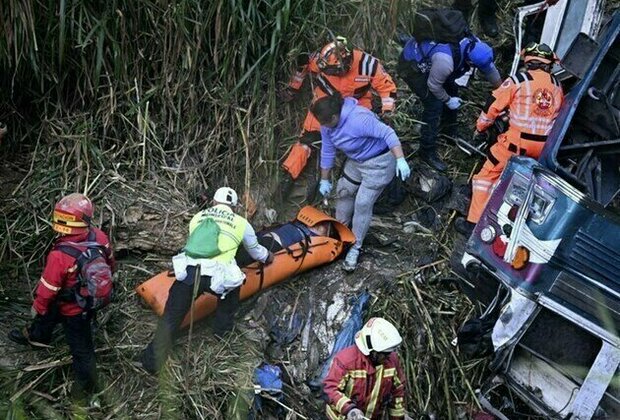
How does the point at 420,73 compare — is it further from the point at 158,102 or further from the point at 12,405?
the point at 12,405

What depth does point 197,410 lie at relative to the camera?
200 inches

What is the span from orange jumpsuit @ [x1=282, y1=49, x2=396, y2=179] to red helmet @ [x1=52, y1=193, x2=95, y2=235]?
2.01 meters

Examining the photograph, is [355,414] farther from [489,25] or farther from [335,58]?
[489,25]

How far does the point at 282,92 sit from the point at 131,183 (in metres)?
1.37

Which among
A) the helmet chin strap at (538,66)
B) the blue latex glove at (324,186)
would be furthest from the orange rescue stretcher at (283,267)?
the helmet chin strap at (538,66)

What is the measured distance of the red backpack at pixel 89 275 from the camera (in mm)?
4789

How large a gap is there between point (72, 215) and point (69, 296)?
481mm

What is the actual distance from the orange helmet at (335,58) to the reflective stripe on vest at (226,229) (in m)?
1.56

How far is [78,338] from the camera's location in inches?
197

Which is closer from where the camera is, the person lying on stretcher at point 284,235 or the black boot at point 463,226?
the person lying on stretcher at point 284,235

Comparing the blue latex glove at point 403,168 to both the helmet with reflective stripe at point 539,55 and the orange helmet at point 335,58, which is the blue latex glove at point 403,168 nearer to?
the orange helmet at point 335,58

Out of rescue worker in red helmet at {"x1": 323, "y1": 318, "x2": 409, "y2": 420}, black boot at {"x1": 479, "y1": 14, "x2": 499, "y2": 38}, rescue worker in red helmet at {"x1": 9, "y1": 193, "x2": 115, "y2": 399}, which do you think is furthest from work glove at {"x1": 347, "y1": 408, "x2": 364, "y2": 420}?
black boot at {"x1": 479, "y1": 14, "x2": 499, "y2": 38}

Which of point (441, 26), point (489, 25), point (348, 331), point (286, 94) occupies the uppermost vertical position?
point (441, 26)

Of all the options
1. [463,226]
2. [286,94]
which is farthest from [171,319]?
[463,226]
